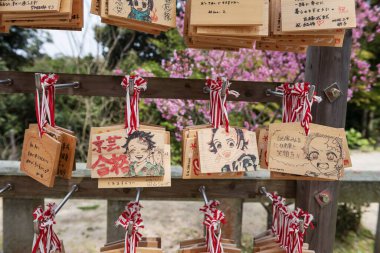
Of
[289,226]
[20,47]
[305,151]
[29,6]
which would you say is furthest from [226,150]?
[20,47]

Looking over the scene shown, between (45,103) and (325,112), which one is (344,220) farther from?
(45,103)

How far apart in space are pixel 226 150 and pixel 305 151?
25 cm

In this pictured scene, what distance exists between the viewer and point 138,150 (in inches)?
36.2

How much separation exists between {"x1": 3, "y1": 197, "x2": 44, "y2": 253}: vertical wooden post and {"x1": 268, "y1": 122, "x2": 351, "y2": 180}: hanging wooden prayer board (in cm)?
113

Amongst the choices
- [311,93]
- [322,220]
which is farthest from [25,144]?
[322,220]

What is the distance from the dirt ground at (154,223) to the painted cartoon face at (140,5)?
7.89 ft

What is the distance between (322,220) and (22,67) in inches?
261

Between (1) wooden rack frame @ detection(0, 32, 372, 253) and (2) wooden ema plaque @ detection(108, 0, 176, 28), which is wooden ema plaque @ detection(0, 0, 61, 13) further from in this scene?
(1) wooden rack frame @ detection(0, 32, 372, 253)

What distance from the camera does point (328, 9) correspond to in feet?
2.96

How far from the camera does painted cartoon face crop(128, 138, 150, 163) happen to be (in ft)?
3.01

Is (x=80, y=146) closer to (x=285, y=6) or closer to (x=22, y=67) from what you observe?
(x=22, y=67)

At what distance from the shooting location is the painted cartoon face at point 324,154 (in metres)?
0.99

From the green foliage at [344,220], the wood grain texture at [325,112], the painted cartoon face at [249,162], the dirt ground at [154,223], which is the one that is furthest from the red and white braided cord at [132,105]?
the green foliage at [344,220]

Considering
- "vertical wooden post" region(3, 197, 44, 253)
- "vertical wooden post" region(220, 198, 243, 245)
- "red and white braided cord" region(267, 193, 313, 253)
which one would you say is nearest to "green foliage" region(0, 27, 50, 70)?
"vertical wooden post" region(3, 197, 44, 253)
